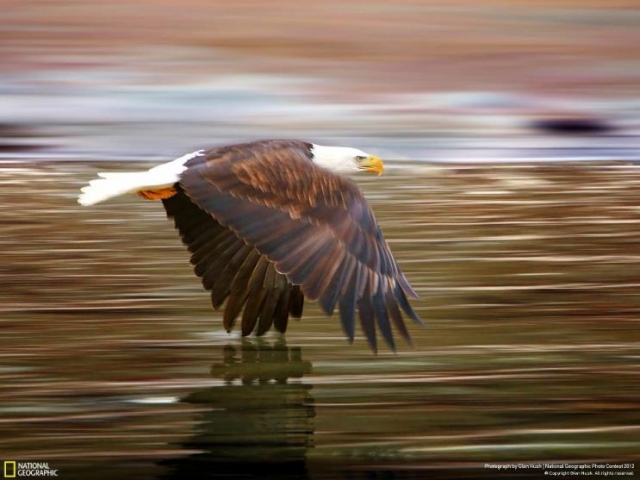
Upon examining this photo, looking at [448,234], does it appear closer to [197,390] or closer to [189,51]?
[197,390]

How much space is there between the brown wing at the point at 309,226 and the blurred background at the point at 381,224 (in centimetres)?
34

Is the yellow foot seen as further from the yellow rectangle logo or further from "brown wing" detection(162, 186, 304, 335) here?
→ the yellow rectangle logo

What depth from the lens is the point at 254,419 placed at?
5637 millimetres

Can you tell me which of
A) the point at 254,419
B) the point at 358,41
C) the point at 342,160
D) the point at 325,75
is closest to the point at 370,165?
the point at 342,160

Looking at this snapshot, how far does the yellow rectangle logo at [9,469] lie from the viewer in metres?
5.03

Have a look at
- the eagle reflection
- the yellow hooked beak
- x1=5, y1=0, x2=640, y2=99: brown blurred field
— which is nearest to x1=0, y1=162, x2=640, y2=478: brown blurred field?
the eagle reflection

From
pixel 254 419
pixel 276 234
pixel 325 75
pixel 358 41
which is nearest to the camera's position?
pixel 254 419

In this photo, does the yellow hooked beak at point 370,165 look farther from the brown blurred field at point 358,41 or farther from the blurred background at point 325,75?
the brown blurred field at point 358,41

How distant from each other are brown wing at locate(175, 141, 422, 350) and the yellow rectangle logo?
4.42 feet

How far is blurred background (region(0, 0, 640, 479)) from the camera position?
5445 millimetres

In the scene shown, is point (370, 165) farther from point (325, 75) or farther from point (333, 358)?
point (325, 75)

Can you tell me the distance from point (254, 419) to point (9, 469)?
968 millimetres

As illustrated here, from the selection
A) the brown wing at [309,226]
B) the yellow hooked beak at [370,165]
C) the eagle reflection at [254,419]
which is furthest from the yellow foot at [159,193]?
the yellow hooked beak at [370,165]

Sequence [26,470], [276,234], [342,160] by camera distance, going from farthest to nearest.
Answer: [342,160] < [276,234] < [26,470]
